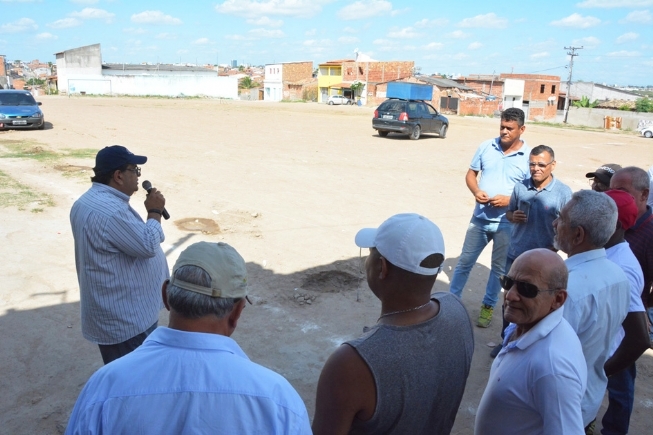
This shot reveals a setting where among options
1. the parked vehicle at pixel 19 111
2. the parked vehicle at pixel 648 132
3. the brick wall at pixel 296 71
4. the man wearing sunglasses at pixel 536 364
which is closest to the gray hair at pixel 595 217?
the man wearing sunglasses at pixel 536 364

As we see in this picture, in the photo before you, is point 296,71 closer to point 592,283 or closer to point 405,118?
point 405,118

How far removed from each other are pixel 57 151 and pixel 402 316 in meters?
15.0

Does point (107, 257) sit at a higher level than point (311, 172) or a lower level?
higher

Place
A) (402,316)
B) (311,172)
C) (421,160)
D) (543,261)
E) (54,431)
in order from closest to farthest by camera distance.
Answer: (402,316) < (543,261) < (54,431) < (311,172) < (421,160)

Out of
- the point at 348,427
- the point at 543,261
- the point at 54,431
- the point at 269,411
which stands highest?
the point at 543,261

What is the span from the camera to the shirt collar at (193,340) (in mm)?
1573

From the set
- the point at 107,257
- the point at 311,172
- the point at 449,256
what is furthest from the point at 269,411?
the point at 311,172

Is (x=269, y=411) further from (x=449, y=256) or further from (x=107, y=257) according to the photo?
(x=449, y=256)

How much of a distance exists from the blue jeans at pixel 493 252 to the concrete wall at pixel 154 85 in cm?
6784

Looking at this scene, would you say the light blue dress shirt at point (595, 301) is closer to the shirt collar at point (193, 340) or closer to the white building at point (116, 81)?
the shirt collar at point (193, 340)

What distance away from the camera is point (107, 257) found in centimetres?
310

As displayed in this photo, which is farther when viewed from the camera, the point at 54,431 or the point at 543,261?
the point at 54,431

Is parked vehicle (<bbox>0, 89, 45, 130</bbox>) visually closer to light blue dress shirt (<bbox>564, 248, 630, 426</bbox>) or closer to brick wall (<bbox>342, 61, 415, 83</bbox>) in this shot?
light blue dress shirt (<bbox>564, 248, 630, 426</bbox>)

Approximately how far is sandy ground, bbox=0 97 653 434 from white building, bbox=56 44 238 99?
51.5m
